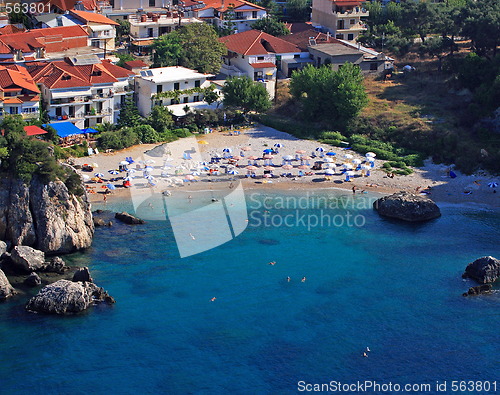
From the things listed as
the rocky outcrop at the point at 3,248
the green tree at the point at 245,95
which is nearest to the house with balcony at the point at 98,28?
the green tree at the point at 245,95

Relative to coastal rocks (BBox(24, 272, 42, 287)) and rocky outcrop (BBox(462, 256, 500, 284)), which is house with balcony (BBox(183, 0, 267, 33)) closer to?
rocky outcrop (BBox(462, 256, 500, 284))

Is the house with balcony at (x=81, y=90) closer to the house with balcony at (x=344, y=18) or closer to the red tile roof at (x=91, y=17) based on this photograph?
the red tile roof at (x=91, y=17)

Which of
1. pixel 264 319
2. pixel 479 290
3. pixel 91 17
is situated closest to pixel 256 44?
pixel 91 17

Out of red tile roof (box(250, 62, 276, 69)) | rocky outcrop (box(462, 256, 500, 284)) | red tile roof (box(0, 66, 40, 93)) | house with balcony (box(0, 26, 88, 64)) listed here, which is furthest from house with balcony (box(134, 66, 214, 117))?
rocky outcrop (box(462, 256, 500, 284))

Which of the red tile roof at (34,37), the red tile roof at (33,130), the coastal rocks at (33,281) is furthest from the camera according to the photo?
the red tile roof at (34,37)

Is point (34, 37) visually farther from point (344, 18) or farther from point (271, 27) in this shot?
point (344, 18)

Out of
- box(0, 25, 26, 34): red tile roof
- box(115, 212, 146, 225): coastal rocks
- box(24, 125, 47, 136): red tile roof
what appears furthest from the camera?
box(0, 25, 26, 34): red tile roof

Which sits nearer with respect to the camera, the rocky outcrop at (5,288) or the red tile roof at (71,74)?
the rocky outcrop at (5,288)

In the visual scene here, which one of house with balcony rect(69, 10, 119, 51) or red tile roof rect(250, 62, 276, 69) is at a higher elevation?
house with balcony rect(69, 10, 119, 51)
